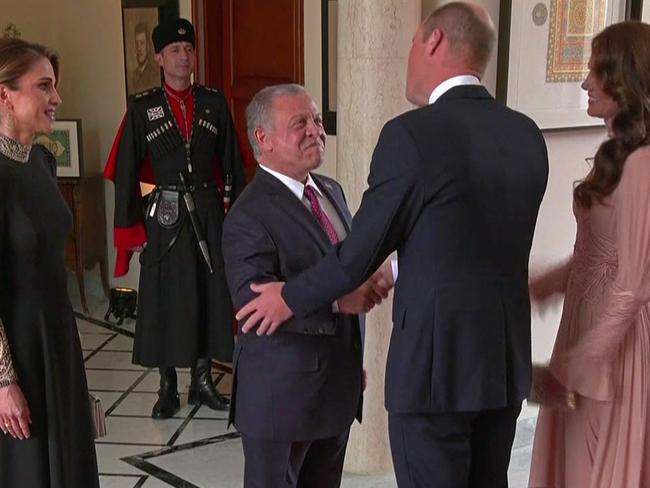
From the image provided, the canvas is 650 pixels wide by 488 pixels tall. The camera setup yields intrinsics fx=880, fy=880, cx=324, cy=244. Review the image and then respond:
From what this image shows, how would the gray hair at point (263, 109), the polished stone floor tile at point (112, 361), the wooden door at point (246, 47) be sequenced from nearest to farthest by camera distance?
the gray hair at point (263, 109) < the wooden door at point (246, 47) < the polished stone floor tile at point (112, 361)

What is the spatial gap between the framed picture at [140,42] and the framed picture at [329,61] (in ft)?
4.95

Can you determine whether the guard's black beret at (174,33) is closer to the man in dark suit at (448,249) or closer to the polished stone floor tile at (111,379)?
the polished stone floor tile at (111,379)

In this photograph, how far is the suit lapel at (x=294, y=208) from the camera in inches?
78.9

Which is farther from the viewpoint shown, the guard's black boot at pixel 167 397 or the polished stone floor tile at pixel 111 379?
the polished stone floor tile at pixel 111 379

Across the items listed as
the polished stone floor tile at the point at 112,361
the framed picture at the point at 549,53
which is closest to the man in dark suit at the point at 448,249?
the framed picture at the point at 549,53

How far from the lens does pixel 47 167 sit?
2.16 m

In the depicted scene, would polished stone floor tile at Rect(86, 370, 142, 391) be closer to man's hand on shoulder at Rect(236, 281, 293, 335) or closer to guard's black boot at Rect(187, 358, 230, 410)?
guard's black boot at Rect(187, 358, 230, 410)

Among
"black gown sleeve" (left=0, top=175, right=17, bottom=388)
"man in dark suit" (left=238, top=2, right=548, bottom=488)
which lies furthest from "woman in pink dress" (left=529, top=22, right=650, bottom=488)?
"black gown sleeve" (left=0, top=175, right=17, bottom=388)

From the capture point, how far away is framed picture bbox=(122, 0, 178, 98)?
4887mm

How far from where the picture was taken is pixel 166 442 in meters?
3.58

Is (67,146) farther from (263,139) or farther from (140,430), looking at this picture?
(263,139)

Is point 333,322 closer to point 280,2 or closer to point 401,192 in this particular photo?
point 401,192

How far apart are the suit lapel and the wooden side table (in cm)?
349

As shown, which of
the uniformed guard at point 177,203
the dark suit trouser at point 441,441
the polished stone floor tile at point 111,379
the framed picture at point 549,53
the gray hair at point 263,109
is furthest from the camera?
the polished stone floor tile at point 111,379
